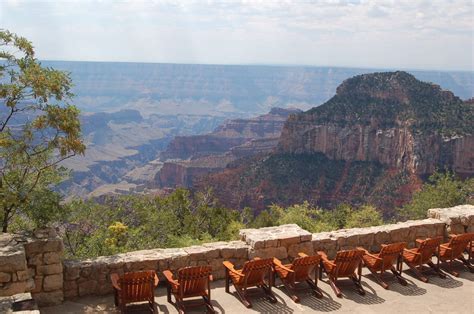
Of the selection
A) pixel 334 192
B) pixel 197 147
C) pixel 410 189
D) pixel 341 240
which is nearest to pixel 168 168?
pixel 197 147

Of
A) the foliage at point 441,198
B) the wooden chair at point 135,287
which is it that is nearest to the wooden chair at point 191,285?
the wooden chair at point 135,287

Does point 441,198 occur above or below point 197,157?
above

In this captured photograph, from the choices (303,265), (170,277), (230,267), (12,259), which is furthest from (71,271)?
(303,265)

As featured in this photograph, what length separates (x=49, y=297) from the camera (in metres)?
9.05

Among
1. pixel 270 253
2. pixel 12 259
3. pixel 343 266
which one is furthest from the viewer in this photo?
pixel 270 253

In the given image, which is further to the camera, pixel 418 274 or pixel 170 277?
pixel 418 274

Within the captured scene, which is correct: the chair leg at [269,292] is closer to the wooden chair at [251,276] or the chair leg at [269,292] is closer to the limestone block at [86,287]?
the wooden chair at [251,276]

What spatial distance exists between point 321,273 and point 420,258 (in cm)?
244

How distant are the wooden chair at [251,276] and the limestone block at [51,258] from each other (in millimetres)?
3348

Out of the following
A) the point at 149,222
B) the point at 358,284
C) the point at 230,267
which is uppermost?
the point at 230,267

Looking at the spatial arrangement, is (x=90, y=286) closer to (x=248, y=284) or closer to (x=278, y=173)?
(x=248, y=284)

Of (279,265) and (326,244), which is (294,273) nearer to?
(279,265)

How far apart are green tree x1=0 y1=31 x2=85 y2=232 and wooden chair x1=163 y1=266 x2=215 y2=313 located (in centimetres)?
331

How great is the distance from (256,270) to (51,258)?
158 inches
